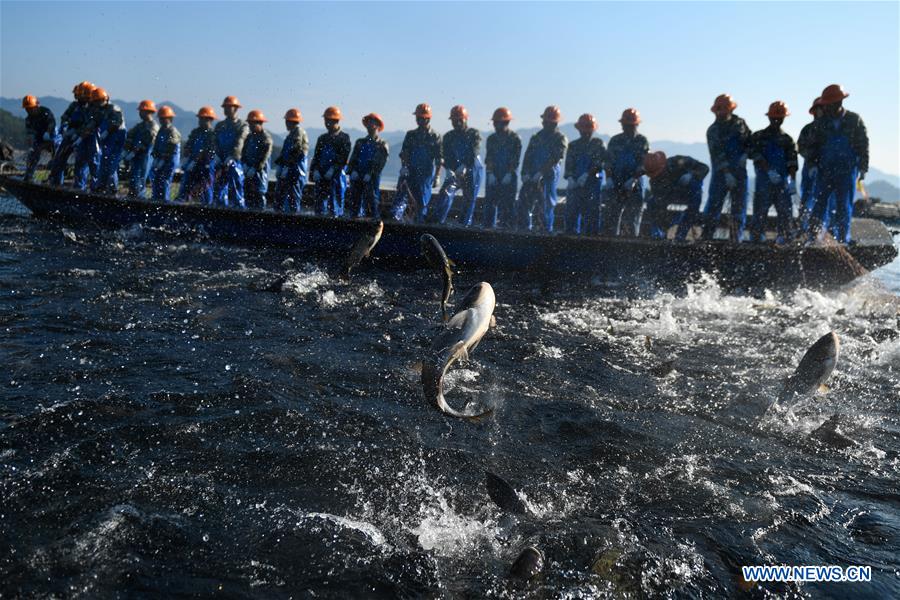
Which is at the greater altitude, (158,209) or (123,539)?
(158,209)

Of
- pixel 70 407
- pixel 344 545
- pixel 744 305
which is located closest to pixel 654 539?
pixel 344 545

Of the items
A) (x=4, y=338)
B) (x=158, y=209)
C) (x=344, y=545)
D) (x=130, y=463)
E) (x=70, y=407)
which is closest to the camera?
(x=344, y=545)

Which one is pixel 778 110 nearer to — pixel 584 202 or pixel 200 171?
pixel 584 202

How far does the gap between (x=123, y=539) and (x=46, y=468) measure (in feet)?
3.31

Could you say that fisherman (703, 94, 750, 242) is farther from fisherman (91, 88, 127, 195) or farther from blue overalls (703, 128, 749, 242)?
fisherman (91, 88, 127, 195)

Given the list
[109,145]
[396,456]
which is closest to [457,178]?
[109,145]

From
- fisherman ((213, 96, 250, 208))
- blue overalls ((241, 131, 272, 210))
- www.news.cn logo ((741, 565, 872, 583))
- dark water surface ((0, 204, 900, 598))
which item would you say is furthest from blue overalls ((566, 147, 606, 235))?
www.news.cn logo ((741, 565, 872, 583))

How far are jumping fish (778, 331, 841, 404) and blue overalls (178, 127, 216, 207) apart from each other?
42.7 ft

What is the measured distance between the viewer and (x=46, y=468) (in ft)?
12.9

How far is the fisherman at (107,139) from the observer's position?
15430mm

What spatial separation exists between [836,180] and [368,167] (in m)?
9.50

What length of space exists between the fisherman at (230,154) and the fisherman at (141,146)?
5.82 feet

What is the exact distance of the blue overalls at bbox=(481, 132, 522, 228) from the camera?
13.2 metres

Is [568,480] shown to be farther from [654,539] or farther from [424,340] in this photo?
[424,340]
